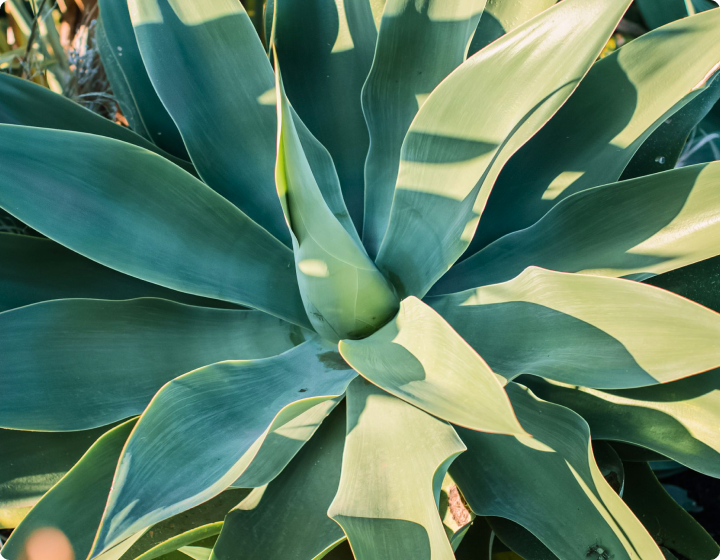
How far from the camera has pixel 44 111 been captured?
0.82 m

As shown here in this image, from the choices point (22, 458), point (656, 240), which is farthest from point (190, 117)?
point (656, 240)

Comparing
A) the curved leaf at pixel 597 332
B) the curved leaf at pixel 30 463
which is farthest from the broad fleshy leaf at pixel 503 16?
the curved leaf at pixel 30 463

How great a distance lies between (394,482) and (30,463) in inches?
20.9

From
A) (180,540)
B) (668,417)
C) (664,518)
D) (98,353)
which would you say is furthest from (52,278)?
(664,518)

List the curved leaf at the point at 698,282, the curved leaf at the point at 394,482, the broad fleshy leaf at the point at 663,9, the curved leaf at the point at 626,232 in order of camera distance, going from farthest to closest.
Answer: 1. the broad fleshy leaf at the point at 663,9
2. the curved leaf at the point at 698,282
3. the curved leaf at the point at 626,232
4. the curved leaf at the point at 394,482

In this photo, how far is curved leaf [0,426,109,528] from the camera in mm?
778

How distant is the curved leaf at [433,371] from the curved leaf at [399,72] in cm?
25

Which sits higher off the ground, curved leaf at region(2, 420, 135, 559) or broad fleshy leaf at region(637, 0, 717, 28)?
broad fleshy leaf at region(637, 0, 717, 28)

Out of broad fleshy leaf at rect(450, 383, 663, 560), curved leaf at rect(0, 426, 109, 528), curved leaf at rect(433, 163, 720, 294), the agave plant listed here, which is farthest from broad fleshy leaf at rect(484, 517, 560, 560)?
curved leaf at rect(0, 426, 109, 528)

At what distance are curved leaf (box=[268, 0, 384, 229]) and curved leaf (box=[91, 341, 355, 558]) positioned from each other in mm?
281

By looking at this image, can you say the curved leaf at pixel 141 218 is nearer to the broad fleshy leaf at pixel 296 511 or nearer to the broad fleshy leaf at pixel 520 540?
the broad fleshy leaf at pixel 296 511

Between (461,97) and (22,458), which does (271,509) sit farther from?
(461,97)

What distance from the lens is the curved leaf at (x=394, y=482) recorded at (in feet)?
1.87

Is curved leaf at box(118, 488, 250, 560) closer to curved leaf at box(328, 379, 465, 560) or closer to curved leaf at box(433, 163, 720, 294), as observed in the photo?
curved leaf at box(328, 379, 465, 560)
